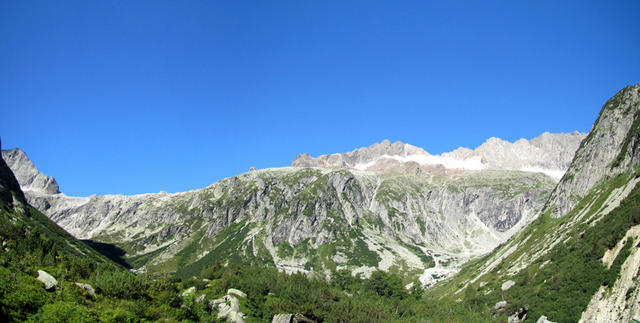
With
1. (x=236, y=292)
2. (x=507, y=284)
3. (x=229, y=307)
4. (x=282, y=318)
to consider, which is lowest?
(x=507, y=284)

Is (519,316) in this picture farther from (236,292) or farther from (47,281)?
(47,281)

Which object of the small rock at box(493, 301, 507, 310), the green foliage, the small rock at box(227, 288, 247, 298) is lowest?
the small rock at box(493, 301, 507, 310)

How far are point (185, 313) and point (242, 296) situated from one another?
84.4 ft

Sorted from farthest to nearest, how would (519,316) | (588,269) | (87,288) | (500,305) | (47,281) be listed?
(500,305) → (519,316) → (588,269) → (87,288) → (47,281)

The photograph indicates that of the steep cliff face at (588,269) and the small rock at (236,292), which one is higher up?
the small rock at (236,292)

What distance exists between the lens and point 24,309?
56.7 m

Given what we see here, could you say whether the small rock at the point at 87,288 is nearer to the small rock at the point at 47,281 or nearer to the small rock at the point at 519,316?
the small rock at the point at 47,281

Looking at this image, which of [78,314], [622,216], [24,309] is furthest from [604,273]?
[24,309]

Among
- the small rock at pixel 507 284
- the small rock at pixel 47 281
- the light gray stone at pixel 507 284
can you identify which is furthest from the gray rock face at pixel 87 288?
the small rock at pixel 507 284

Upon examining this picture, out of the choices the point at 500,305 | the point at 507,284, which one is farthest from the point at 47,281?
the point at 507,284

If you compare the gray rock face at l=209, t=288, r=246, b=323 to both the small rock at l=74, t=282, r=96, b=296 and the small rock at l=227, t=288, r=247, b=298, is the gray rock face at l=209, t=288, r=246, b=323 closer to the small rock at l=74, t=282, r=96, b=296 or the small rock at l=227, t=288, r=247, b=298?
the small rock at l=227, t=288, r=247, b=298

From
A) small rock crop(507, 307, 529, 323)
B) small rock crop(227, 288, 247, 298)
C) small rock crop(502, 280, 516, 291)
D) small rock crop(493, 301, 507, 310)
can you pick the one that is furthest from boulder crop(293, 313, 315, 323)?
small rock crop(502, 280, 516, 291)

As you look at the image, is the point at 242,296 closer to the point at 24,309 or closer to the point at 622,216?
the point at 24,309

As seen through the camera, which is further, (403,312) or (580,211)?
(580,211)
